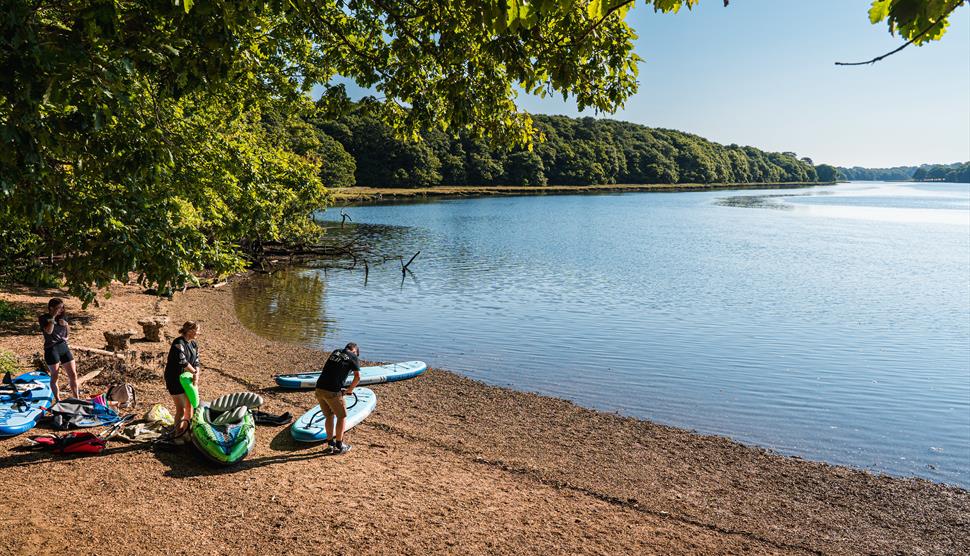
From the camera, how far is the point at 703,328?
25.0m

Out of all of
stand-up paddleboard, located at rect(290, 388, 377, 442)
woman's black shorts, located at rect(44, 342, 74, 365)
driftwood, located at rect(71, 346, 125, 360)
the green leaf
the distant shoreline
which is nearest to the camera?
the green leaf

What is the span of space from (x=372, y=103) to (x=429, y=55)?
1.24 meters

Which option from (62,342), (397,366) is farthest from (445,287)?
(62,342)

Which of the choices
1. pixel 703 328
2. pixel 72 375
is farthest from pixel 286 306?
pixel 703 328

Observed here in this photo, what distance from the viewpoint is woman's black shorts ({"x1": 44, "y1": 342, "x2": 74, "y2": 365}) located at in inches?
464

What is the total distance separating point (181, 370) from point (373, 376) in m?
6.48

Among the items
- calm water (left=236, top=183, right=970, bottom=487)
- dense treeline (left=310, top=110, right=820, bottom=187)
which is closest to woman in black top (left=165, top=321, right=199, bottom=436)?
calm water (left=236, top=183, right=970, bottom=487)

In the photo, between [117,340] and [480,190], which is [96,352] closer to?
[117,340]

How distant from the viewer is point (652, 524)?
970 centimetres

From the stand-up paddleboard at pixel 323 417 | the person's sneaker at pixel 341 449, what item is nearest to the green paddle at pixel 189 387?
the stand-up paddleboard at pixel 323 417

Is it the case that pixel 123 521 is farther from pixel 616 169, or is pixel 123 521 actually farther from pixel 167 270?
pixel 616 169

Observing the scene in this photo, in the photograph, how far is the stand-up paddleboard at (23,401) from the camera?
1042 cm

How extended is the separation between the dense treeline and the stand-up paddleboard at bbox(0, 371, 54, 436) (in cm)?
6142

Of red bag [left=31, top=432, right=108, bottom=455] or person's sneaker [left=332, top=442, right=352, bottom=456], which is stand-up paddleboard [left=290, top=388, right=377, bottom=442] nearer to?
person's sneaker [left=332, top=442, right=352, bottom=456]
